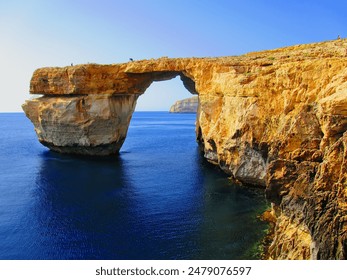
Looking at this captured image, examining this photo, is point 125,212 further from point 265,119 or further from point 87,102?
point 87,102

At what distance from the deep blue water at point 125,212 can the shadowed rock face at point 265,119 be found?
331cm

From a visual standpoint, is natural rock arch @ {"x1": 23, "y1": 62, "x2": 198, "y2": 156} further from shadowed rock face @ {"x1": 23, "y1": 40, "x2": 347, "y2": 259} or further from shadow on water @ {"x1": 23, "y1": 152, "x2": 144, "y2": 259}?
shadow on water @ {"x1": 23, "y1": 152, "x2": 144, "y2": 259}

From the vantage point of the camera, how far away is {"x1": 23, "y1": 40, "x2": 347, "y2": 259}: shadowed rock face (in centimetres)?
1541

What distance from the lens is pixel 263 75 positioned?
30.6 meters

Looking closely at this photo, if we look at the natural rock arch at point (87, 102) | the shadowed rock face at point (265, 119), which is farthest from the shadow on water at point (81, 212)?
the shadowed rock face at point (265, 119)

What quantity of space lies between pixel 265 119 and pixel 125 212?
14.9m

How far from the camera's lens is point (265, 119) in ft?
96.2

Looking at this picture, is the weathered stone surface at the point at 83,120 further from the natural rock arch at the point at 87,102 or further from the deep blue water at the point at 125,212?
the deep blue water at the point at 125,212

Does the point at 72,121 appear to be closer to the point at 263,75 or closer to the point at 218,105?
the point at 218,105

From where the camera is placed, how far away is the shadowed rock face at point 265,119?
15.4 m

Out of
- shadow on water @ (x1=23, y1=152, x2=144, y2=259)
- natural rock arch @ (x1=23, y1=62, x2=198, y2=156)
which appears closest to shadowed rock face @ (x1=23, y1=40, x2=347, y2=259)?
natural rock arch @ (x1=23, y1=62, x2=198, y2=156)

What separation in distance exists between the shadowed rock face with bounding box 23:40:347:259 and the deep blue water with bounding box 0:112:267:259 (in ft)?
10.9

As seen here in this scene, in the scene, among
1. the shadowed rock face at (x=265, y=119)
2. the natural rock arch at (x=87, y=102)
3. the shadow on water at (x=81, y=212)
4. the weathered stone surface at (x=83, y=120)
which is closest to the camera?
the shadowed rock face at (x=265, y=119)

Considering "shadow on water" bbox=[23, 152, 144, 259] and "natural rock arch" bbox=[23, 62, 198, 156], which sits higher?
"natural rock arch" bbox=[23, 62, 198, 156]
